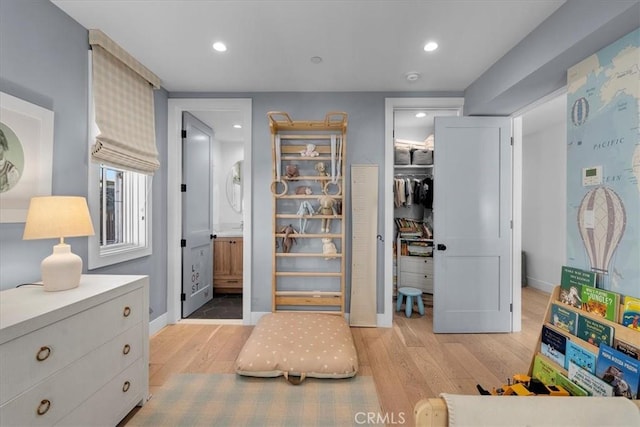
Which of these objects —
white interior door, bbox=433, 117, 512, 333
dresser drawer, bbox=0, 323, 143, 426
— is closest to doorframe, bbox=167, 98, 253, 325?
dresser drawer, bbox=0, 323, 143, 426

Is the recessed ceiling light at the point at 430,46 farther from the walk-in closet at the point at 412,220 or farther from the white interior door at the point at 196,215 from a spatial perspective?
the white interior door at the point at 196,215

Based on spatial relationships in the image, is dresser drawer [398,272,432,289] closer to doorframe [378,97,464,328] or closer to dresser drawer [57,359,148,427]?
doorframe [378,97,464,328]

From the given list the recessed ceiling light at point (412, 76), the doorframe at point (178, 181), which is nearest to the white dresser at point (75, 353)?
the doorframe at point (178, 181)

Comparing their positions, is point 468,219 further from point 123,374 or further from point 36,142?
point 36,142

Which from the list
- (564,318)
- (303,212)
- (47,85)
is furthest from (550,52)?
(47,85)

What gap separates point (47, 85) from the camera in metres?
1.78

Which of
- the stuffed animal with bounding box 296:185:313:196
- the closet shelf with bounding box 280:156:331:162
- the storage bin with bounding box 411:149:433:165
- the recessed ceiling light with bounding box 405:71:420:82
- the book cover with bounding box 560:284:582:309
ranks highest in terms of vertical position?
the recessed ceiling light with bounding box 405:71:420:82

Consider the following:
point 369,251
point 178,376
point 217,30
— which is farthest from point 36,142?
point 369,251

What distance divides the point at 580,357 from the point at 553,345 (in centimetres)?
18

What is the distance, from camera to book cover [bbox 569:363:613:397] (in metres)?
1.37

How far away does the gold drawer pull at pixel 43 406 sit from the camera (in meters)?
1.17

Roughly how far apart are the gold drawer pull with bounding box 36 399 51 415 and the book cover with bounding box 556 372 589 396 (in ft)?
8.48

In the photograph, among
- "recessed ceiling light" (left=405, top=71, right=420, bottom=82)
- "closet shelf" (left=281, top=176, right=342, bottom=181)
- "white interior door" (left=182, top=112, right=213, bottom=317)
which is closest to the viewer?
"recessed ceiling light" (left=405, top=71, right=420, bottom=82)

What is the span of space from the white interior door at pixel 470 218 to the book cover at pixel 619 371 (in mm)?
1479
